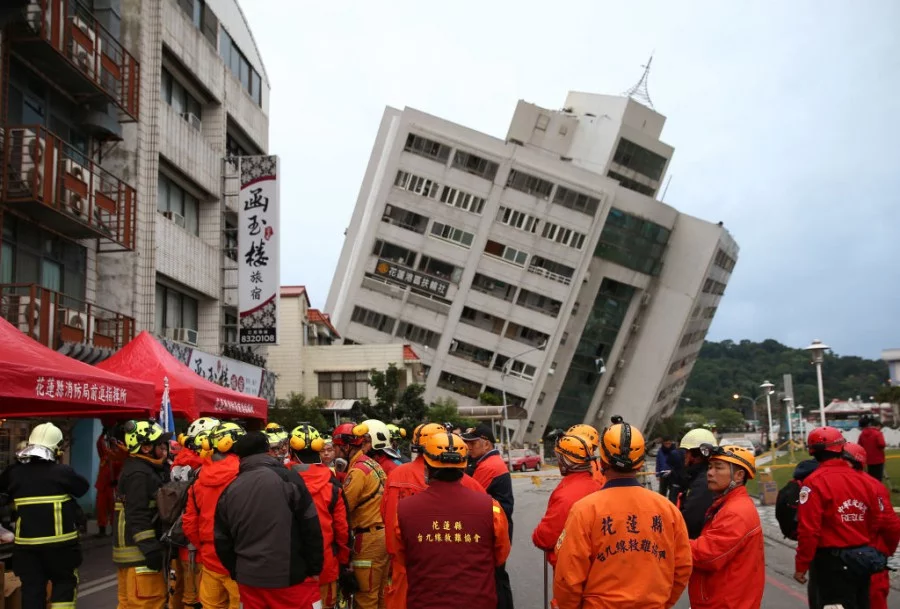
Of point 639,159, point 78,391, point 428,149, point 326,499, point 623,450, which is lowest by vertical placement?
point 78,391

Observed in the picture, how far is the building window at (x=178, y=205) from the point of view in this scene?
23.8 metres

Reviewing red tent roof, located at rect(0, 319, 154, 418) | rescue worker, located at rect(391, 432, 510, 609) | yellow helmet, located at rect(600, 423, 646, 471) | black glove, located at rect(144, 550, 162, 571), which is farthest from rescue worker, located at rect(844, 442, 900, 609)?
red tent roof, located at rect(0, 319, 154, 418)

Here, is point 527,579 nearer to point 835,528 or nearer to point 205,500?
point 835,528

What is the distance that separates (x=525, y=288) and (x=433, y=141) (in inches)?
500

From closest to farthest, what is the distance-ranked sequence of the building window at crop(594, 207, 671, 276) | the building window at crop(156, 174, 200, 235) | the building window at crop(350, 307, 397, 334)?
the building window at crop(156, 174, 200, 235), the building window at crop(350, 307, 397, 334), the building window at crop(594, 207, 671, 276)

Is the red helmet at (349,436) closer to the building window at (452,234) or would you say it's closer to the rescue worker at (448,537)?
the rescue worker at (448,537)

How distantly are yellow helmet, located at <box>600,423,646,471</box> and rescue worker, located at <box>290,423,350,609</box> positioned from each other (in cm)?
277

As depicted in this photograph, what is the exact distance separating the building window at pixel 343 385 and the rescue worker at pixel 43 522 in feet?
139

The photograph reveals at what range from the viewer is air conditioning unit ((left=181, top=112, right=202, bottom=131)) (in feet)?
82.5

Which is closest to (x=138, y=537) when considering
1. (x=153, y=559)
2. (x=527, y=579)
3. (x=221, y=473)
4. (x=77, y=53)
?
(x=153, y=559)

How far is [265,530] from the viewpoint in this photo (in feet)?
18.7

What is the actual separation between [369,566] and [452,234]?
56.3 m

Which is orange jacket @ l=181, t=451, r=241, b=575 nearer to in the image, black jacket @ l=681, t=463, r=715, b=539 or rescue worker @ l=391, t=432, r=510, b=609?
rescue worker @ l=391, t=432, r=510, b=609

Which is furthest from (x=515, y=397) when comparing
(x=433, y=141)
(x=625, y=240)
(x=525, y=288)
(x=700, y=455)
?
(x=700, y=455)
